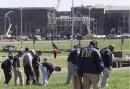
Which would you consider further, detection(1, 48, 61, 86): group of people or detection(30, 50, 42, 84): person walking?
detection(30, 50, 42, 84): person walking

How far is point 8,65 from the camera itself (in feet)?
75.8

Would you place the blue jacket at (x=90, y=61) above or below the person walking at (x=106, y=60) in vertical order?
above

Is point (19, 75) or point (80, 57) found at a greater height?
point (80, 57)

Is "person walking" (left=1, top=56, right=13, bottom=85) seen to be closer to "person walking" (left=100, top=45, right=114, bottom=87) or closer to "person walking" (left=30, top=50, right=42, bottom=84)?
"person walking" (left=30, top=50, right=42, bottom=84)

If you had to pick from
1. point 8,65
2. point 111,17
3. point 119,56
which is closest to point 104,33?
point 111,17

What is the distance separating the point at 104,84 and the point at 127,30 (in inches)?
6846

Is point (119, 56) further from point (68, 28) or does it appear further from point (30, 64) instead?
point (68, 28)

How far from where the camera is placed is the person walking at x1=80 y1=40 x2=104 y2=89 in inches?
574

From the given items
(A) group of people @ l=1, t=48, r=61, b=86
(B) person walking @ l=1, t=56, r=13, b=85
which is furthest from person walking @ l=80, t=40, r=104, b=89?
(B) person walking @ l=1, t=56, r=13, b=85

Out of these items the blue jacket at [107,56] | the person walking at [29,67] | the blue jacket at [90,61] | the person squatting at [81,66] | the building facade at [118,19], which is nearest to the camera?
the blue jacket at [90,61]

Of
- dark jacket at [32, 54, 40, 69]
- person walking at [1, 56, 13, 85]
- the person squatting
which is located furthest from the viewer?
person walking at [1, 56, 13, 85]

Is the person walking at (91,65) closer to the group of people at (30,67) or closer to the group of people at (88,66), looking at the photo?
the group of people at (88,66)

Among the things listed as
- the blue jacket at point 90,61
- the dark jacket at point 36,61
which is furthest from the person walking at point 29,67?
the blue jacket at point 90,61

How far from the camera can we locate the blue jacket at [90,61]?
14.6 metres
